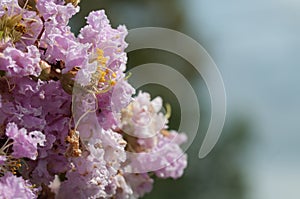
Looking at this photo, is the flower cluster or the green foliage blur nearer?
the flower cluster

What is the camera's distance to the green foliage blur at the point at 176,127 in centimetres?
441

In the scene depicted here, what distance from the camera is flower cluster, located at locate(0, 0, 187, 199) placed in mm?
949

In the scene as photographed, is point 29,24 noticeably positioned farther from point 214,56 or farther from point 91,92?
point 214,56

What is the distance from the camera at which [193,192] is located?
6816 mm

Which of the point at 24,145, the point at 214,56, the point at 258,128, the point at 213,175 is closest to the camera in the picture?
the point at 24,145

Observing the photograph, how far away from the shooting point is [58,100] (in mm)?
989

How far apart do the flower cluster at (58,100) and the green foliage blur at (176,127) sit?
1.85 meters

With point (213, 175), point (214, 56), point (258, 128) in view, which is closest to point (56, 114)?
point (214, 56)

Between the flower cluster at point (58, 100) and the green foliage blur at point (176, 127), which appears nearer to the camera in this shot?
the flower cluster at point (58, 100)

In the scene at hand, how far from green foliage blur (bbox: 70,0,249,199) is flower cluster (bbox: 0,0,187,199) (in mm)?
1854

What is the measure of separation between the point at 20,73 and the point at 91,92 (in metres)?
0.10

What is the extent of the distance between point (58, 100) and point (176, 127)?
250 centimetres

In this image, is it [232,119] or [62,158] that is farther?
[232,119]

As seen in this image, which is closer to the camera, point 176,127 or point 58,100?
point 58,100
